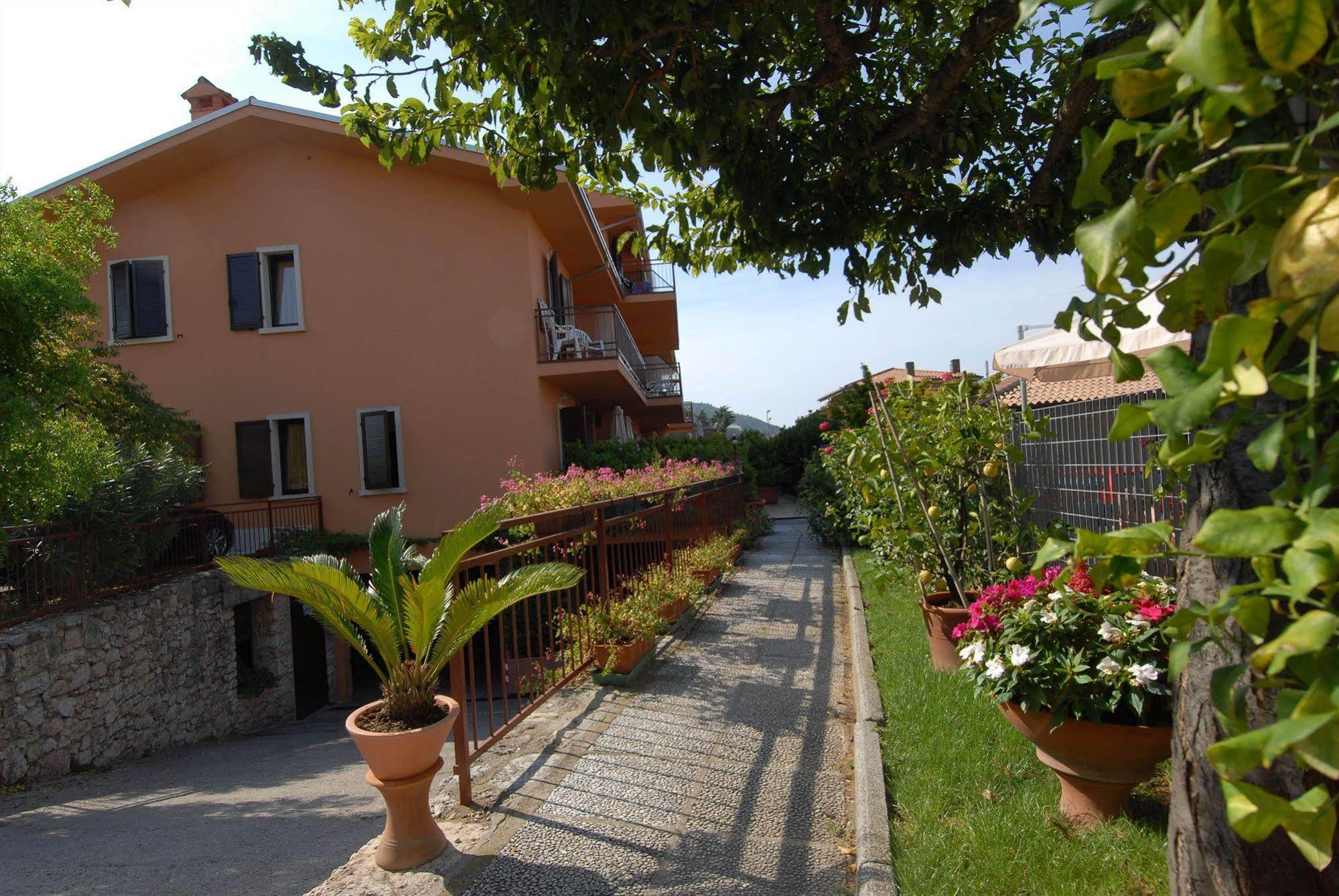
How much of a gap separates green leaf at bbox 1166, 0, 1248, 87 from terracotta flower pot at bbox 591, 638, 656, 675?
554cm

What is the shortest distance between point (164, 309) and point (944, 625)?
50.9ft

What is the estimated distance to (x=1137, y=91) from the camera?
942 mm

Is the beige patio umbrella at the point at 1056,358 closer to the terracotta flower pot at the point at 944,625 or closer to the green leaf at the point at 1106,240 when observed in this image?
the terracotta flower pot at the point at 944,625

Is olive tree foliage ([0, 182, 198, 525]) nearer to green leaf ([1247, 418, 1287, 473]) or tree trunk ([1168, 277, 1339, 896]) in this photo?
tree trunk ([1168, 277, 1339, 896])

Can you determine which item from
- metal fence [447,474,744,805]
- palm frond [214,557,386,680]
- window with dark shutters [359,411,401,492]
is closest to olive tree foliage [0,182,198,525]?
metal fence [447,474,744,805]

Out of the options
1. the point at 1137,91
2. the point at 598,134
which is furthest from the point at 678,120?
the point at 1137,91

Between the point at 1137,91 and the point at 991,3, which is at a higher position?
the point at 991,3

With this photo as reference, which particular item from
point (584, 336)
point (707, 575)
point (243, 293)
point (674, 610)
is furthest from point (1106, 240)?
point (243, 293)

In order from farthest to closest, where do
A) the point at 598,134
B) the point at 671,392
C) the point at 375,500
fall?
1. the point at 671,392
2. the point at 375,500
3. the point at 598,134

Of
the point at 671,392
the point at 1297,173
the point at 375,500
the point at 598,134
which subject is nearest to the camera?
the point at 1297,173

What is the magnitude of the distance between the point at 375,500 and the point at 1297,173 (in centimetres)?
1542

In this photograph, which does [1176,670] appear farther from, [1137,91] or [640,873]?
[640,873]

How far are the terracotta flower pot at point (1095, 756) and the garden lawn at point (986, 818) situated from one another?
82 mm

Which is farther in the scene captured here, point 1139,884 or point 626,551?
point 626,551
